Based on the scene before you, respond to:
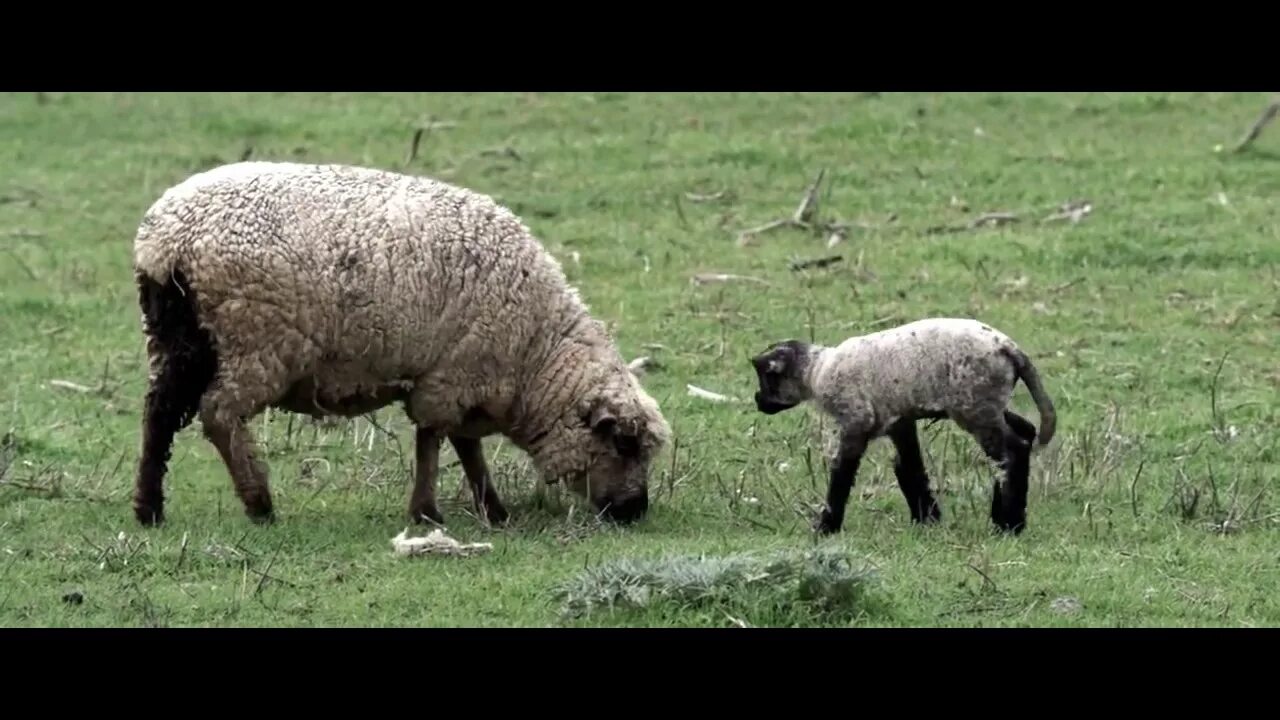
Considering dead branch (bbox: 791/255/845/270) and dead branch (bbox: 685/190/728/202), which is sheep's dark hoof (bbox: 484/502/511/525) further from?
dead branch (bbox: 685/190/728/202)

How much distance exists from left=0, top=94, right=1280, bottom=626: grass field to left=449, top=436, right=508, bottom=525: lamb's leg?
0.13 m

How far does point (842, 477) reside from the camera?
407 inches

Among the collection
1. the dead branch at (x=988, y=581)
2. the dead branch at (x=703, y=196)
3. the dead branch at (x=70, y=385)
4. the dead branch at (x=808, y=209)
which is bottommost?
the dead branch at (x=70, y=385)

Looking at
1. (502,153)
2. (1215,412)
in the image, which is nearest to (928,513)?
(1215,412)

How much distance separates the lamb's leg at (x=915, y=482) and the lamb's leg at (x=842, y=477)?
1.09 feet

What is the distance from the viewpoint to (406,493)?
1181 centimetres

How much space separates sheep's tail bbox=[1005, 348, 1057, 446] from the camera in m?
10.1

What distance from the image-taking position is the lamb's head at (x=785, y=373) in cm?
1067

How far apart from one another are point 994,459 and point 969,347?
58cm

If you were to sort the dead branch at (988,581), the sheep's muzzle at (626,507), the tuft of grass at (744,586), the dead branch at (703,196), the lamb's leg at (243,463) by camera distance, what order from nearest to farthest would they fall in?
the tuft of grass at (744,586)
the dead branch at (988,581)
the lamb's leg at (243,463)
the sheep's muzzle at (626,507)
the dead branch at (703,196)

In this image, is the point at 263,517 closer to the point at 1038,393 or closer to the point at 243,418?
the point at 243,418

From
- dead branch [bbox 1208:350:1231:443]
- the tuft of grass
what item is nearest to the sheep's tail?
the tuft of grass

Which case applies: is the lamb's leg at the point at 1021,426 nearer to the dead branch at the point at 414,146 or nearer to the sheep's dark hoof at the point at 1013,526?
the sheep's dark hoof at the point at 1013,526

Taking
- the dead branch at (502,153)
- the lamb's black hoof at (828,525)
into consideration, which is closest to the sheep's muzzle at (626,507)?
the lamb's black hoof at (828,525)
